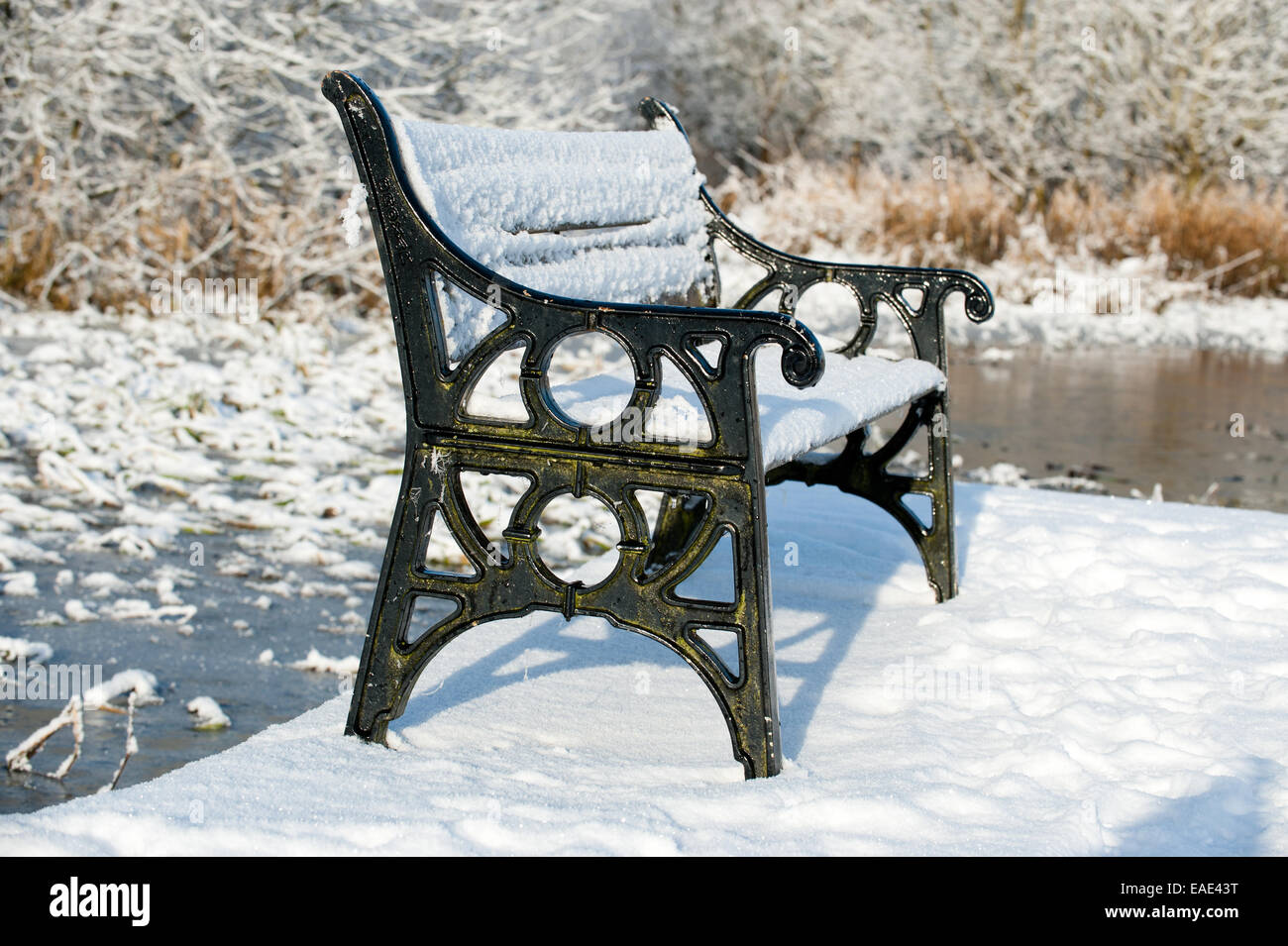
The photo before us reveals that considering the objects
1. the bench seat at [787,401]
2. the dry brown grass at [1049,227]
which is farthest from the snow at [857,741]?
the dry brown grass at [1049,227]

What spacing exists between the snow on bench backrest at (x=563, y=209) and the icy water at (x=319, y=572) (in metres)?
1.05

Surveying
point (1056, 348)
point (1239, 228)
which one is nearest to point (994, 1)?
point (1239, 228)

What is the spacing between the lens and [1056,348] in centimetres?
973

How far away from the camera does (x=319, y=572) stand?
4.05 m

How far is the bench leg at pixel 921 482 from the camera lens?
3.38 meters

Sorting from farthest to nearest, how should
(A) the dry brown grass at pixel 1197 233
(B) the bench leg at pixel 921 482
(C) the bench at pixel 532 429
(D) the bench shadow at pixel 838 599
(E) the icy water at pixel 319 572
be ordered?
1. (A) the dry brown grass at pixel 1197 233
2. (B) the bench leg at pixel 921 482
3. (E) the icy water at pixel 319 572
4. (D) the bench shadow at pixel 838 599
5. (C) the bench at pixel 532 429

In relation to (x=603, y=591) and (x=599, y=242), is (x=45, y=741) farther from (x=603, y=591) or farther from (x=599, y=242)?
(x=599, y=242)

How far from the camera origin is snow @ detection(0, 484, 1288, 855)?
6.57 ft

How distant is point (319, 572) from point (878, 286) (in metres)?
1.78

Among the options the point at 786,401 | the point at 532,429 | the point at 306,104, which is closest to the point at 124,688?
the point at 532,429

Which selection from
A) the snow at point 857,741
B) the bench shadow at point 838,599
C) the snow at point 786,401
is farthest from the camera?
the bench shadow at point 838,599

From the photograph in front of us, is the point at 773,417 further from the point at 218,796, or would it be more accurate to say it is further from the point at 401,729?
the point at 218,796

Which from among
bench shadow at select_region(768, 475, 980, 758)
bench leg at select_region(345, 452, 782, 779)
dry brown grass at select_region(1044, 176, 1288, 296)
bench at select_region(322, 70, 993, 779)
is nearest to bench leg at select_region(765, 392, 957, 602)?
bench shadow at select_region(768, 475, 980, 758)

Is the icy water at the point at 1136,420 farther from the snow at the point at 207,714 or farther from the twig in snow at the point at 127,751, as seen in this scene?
the twig in snow at the point at 127,751
